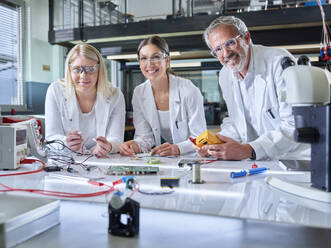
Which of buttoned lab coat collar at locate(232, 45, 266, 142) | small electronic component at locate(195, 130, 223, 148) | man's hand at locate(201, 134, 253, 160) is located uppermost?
buttoned lab coat collar at locate(232, 45, 266, 142)

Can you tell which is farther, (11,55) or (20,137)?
(11,55)

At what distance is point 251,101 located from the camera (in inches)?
62.4

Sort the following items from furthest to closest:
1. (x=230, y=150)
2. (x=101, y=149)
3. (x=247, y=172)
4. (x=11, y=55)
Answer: (x=11, y=55), (x=101, y=149), (x=230, y=150), (x=247, y=172)

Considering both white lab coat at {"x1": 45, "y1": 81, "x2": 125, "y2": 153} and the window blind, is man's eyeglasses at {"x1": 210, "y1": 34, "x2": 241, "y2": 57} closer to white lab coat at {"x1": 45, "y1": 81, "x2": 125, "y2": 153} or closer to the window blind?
white lab coat at {"x1": 45, "y1": 81, "x2": 125, "y2": 153}

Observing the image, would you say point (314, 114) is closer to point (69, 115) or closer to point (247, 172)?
point (247, 172)

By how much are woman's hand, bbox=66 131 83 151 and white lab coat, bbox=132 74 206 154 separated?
45 centimetres

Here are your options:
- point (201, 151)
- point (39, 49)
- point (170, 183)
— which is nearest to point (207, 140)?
point (201, 151)

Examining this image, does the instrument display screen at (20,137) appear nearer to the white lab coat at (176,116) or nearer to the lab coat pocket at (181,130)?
the white lab coat at (176,116)

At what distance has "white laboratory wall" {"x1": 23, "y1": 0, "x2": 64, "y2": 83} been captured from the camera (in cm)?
446

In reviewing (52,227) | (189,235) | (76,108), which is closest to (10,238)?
Result: (52,227)

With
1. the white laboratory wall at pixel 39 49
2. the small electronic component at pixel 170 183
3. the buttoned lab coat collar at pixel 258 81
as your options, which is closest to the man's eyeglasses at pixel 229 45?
the buttoned lab coat collar at pixel 258 81

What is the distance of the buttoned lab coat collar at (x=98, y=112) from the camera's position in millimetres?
1797

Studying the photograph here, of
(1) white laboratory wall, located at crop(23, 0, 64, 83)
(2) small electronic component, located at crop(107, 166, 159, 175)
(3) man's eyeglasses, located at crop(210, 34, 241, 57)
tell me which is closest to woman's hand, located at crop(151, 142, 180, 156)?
(2) small electronic component, located at crop(107, 166, 159, 175)

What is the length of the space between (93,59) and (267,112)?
3.45 feet
